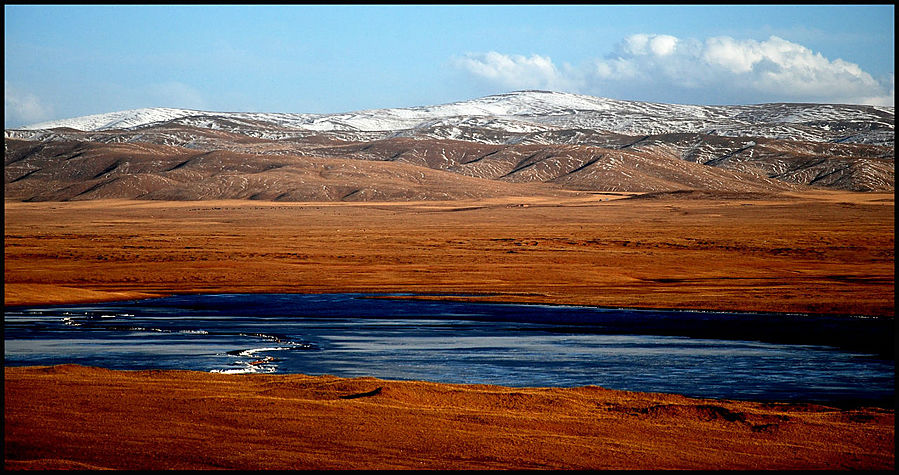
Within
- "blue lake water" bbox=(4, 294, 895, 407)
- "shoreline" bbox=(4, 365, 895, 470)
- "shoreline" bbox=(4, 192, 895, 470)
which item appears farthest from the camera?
"blue lake water" bbox=(4, 294, 895, 407)

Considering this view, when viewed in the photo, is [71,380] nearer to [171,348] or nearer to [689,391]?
[171,348]

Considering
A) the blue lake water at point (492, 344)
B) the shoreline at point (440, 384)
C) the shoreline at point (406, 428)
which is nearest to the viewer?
the shoreline at point (406, 428)

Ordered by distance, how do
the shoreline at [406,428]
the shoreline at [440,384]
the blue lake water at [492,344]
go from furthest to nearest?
the blue lake water at [492,344]
the shoreline at [440,384]
the shoreline at [406,428]

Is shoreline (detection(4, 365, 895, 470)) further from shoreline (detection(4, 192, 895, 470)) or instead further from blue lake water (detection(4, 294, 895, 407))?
blue lake water (detection(4, 294, 895, 407))

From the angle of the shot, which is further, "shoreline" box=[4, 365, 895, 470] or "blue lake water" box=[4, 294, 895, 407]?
"blue lake water" box=[4, 294, 895, 407]

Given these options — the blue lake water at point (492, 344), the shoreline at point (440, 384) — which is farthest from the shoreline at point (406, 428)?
the blue lake water at point (492, 344)

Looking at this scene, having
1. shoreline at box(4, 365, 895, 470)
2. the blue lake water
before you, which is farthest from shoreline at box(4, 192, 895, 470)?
the blue lake water

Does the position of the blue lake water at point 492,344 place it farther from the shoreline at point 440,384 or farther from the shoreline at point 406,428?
the shoreline at point 406,428

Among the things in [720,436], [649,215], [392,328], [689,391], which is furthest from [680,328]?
[649,215]

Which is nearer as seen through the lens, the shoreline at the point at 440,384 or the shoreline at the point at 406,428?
the shoreline at the point at 406,428
